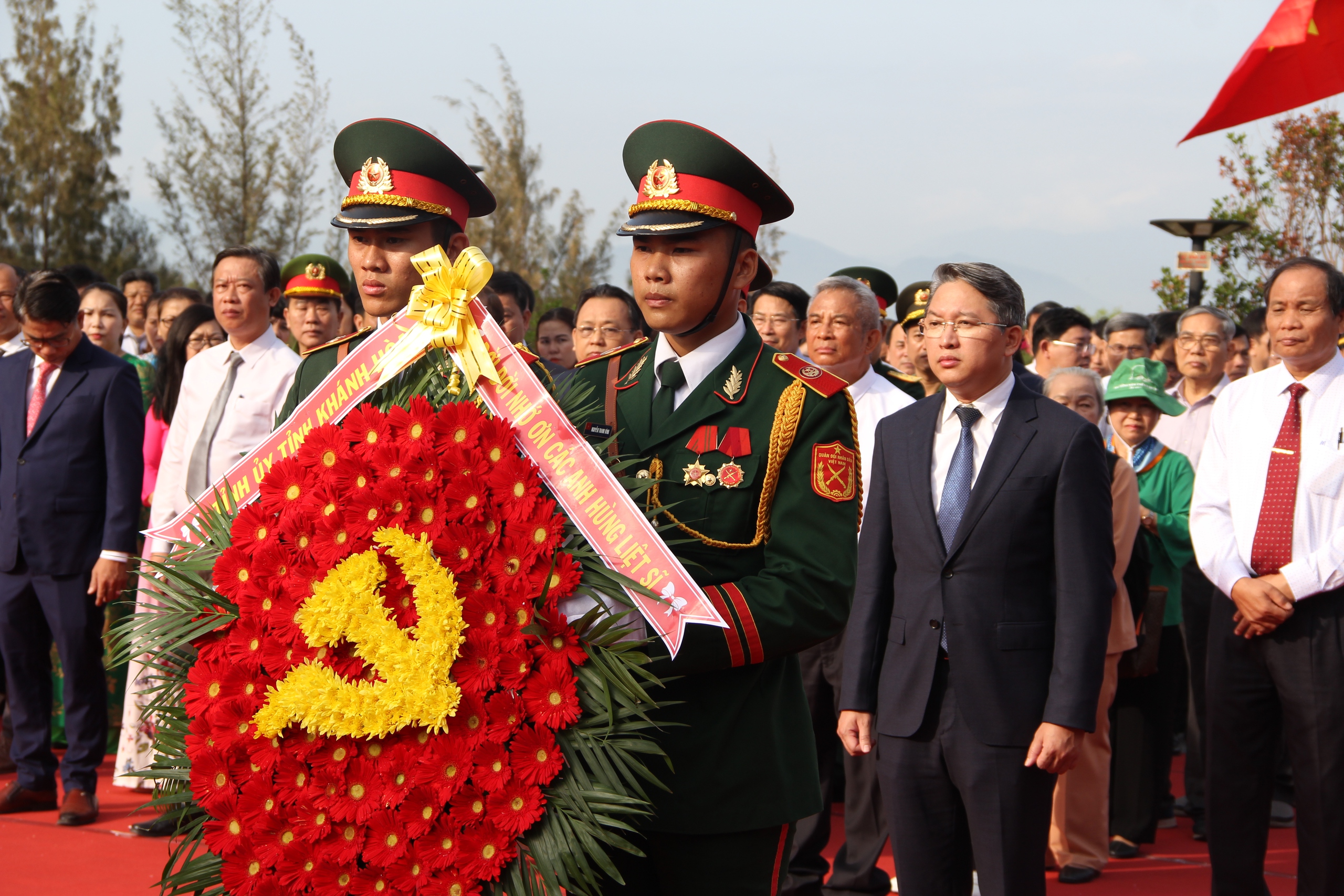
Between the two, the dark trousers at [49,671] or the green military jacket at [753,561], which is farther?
the dark trousers at [49,671]

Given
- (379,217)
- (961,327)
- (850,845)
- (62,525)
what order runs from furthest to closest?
(62,525) < (850,845) < (961,327) < (379,217)

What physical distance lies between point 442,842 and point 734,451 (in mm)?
814

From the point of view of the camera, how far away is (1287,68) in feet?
14.3

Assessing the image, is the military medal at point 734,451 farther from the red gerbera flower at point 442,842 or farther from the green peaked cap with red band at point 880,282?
the green peaked cap with red band at point 880,282

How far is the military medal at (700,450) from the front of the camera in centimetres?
217

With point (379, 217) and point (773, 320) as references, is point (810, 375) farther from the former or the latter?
point (773, 320)

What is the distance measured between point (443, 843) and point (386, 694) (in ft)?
0.76

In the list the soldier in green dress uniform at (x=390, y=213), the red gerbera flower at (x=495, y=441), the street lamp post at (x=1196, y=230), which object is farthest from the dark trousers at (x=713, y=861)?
the street lamp post at (x=1196, y=230)

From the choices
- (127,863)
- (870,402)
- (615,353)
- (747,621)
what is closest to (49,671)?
(127,863)

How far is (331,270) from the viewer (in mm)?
5746

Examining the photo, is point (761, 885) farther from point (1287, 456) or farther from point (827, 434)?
point (1287, 456)

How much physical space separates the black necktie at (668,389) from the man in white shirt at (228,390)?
293 cm

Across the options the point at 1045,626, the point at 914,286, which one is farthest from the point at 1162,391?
the point at 1045,626

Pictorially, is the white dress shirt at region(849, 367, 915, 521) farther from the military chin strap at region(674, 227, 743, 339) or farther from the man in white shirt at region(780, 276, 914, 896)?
the military chin strap at region(674, 227, 743, 339)
